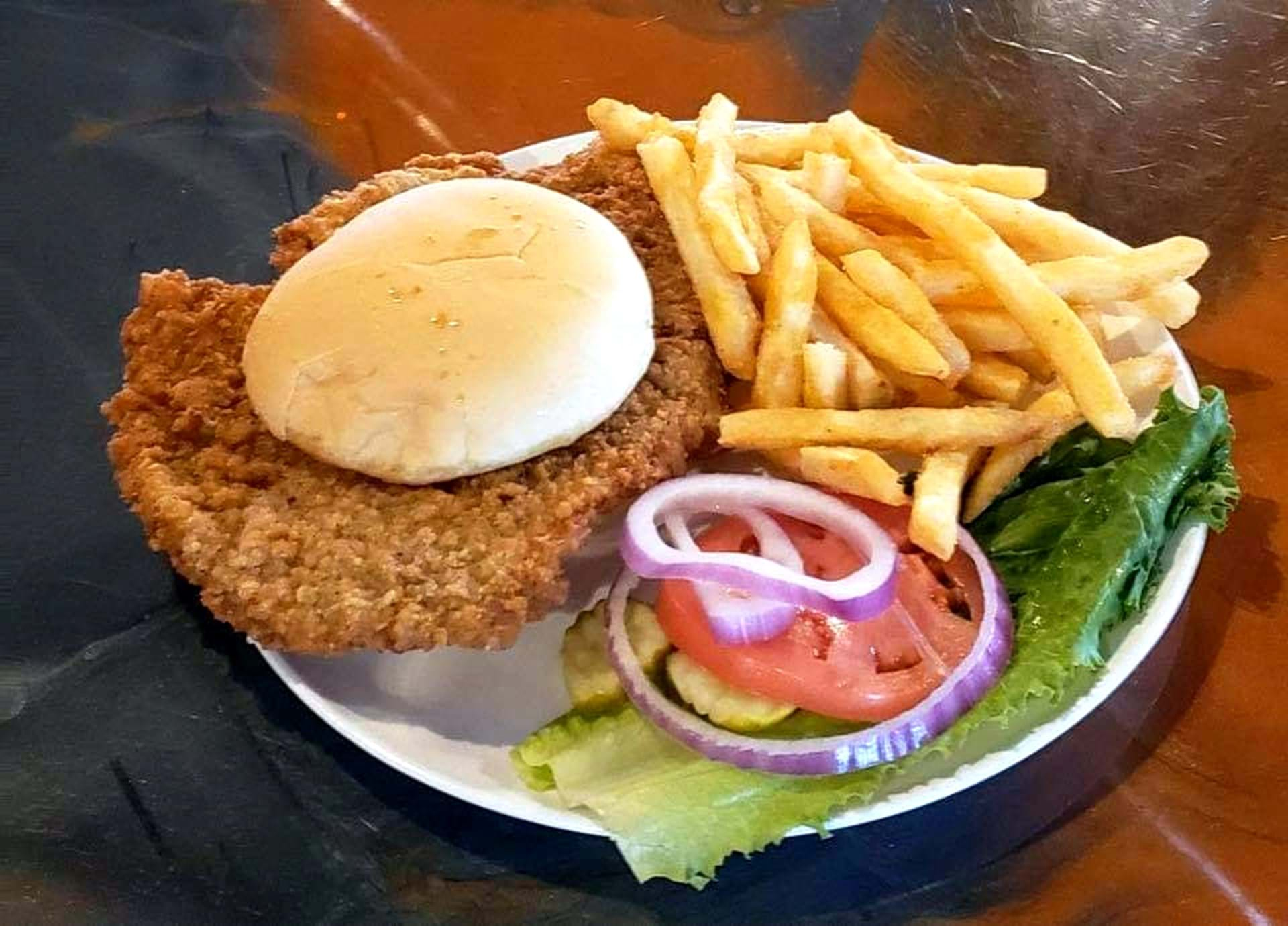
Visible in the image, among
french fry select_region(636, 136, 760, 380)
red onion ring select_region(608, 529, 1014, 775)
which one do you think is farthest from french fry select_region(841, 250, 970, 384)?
red onion ring select_region(608, 529, 1014, 775)

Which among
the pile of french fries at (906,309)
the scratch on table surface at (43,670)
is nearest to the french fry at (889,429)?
the pile of french fries at (906,309)

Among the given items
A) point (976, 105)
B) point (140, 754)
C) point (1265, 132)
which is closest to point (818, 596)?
point (140, 754)

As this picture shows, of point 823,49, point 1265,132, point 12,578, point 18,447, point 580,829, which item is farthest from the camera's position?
point 823,49

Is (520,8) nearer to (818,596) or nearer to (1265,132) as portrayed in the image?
(1265,132)

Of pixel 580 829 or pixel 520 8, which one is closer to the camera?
pixel 580 829

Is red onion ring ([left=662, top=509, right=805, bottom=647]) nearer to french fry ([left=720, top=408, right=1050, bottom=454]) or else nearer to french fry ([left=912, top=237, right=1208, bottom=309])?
french fry ([left=720, top=408, right=1050, bottom=454])

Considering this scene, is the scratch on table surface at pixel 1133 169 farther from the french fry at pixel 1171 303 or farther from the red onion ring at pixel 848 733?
the red onion ring at pixel 848 733

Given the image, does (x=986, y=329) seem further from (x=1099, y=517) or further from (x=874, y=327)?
(x=1099, y=517)

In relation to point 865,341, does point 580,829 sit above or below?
below
